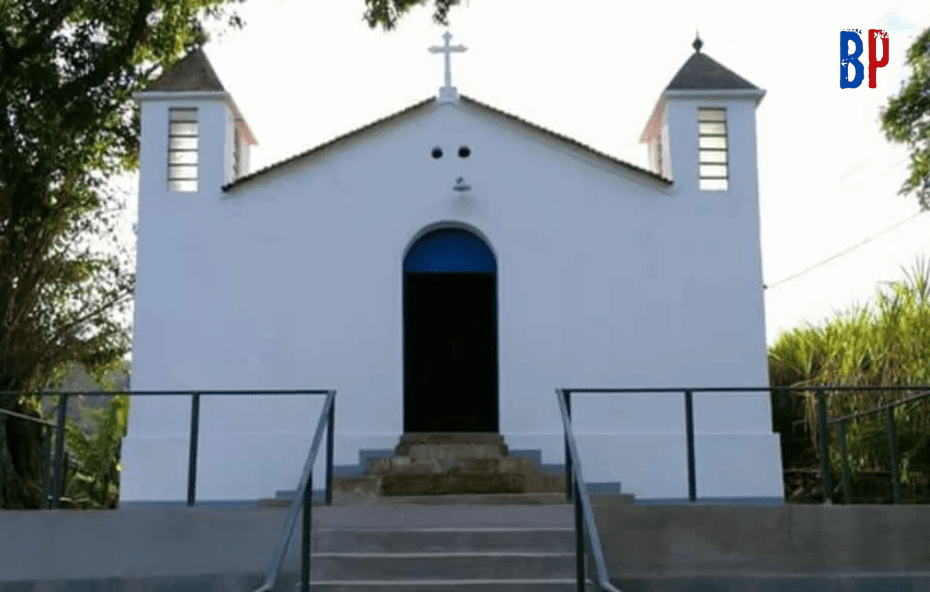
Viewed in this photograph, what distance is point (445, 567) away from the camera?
880 cm

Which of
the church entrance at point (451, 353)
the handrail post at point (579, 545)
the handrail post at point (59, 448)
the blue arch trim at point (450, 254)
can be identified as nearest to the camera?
the handrail post at point (579, 545)

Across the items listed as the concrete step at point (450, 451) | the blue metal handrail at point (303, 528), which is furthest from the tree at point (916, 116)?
the blue metal handrail at point (303, 528)

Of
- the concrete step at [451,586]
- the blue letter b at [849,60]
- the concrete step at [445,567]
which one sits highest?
the blue letter b at [849,60]

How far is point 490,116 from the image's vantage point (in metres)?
13.6

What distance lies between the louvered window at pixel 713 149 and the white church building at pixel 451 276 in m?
0.03

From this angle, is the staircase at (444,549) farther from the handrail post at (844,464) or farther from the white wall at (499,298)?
the white wall at (499,298)

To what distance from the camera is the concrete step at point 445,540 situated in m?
9.18

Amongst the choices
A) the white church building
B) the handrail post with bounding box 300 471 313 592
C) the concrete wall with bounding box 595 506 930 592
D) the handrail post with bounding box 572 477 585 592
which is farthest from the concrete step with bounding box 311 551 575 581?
the white church building

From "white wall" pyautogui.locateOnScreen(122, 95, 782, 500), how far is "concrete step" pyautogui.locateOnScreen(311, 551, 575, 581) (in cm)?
390

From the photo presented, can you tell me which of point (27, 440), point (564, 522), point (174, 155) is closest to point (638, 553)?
point (564, 522)

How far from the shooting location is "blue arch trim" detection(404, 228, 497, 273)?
13.5 m

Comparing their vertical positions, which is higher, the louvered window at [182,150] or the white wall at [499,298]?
the louvered window at [182,150]

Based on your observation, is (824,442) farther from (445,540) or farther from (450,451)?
(450,451)

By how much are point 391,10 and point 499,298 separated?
16.7 ft
